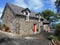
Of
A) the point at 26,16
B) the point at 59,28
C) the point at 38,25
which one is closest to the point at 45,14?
the point at 38,25

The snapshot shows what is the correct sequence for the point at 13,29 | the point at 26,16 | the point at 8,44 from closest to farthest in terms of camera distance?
the point at 8,44
the point at 13,29
the point at 26,16

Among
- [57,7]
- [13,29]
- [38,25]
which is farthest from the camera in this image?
[38,25]

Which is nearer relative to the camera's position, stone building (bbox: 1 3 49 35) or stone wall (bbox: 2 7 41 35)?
stone wall (bbox: 2 7 41 35)

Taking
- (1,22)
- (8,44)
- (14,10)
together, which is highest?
(14,10)

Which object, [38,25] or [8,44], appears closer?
[8,44]

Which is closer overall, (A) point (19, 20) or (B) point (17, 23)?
(B) point (17, 23)

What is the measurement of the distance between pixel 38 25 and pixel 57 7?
34.0ft

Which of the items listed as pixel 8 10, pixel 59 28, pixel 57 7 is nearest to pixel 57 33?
pixel 59 28

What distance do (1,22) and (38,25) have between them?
10.3m

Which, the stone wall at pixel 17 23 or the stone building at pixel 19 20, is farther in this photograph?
the stone building at pixel 19 20

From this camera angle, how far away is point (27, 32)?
34.8m

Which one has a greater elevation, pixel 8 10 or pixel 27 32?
pixel 8 10

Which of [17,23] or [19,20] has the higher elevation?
[19,20]

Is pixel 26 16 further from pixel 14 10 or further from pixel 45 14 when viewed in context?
pixel 45 14
